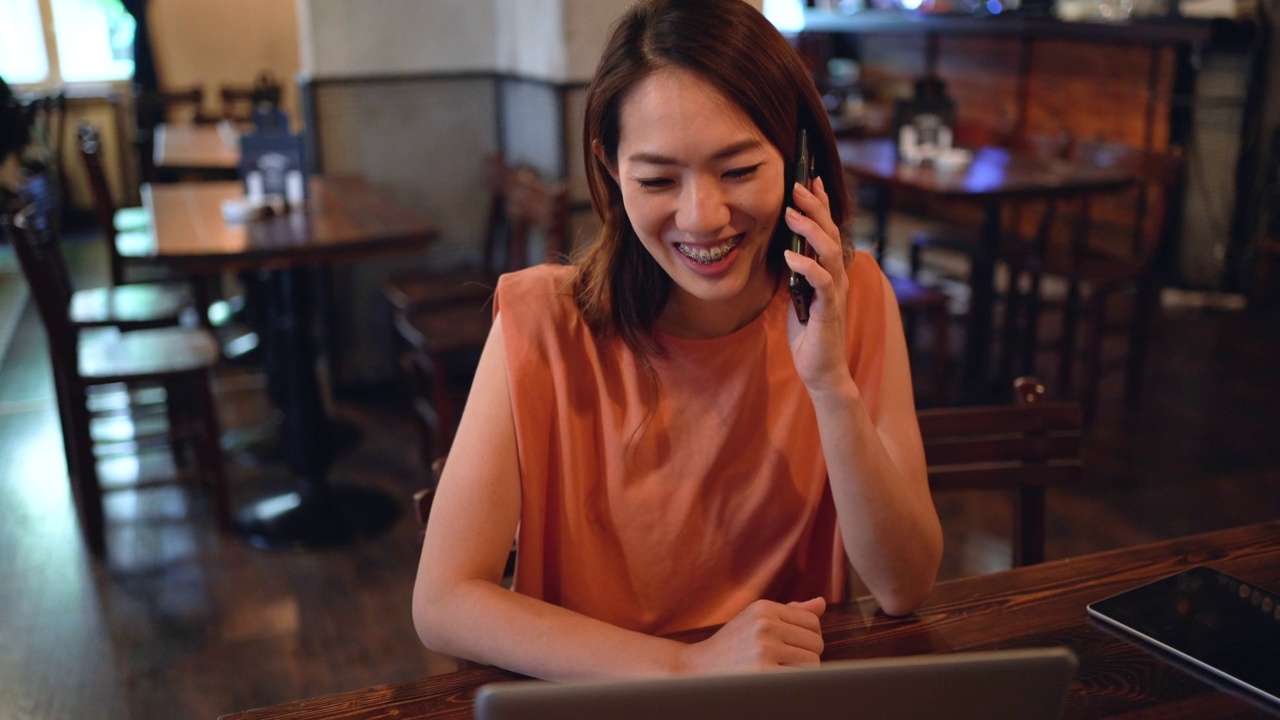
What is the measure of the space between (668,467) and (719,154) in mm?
376

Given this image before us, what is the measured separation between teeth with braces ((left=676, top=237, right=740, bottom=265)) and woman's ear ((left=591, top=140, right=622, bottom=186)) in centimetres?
15

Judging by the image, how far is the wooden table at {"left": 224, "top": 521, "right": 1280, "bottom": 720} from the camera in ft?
3.12

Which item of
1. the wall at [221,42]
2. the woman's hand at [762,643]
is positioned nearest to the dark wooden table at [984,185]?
the woman's hand at [762,643]

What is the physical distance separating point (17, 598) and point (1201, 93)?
544 cm

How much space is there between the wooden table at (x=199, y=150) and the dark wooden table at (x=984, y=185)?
2512mm

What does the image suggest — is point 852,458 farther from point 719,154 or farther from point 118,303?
point 118,303

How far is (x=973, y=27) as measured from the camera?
6.57 metres

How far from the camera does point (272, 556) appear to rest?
3.10 metres

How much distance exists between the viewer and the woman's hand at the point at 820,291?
3.60ft

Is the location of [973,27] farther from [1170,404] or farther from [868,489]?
[868,489]

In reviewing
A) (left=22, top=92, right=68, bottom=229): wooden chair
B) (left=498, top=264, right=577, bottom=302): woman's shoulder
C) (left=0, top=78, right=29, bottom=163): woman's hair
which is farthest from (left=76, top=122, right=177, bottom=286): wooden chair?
(left=498, top=264, right=577, bottom=302): woman's shoulder

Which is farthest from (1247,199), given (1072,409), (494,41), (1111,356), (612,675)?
(612,675)

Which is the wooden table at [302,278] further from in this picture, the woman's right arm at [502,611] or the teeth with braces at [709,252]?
the teeth with braces at [709,252]

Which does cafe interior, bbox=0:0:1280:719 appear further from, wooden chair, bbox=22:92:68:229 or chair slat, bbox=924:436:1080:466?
wooden chair, bbox=22:92:68:229
